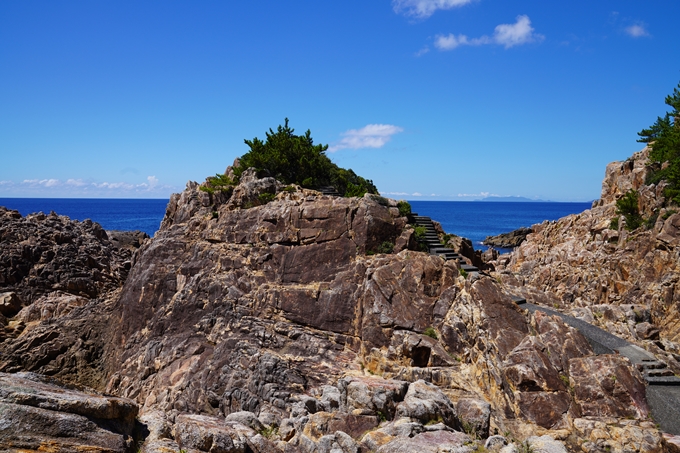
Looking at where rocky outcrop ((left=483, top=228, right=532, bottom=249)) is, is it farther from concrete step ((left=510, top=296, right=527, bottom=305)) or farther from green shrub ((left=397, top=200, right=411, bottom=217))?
concrete step ((left=510, top=296, right=527, bottom=305))

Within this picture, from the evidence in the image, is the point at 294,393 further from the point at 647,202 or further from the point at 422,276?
the point at 647,202

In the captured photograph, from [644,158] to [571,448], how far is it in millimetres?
39894

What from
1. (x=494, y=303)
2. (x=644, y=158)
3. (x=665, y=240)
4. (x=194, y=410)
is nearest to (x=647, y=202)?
(x=665, y=240)

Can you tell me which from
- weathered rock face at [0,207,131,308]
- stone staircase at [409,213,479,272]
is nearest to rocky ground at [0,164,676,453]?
stone staircase at [409,213,479,272]

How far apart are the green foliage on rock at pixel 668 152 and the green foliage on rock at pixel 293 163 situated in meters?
23.4

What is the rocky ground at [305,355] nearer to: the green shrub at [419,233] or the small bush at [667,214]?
the green shrub at [419,233]

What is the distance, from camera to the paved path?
17203 millimetres

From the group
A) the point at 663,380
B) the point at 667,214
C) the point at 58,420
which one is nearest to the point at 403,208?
the point at 663,380

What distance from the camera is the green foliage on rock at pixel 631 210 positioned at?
Result: 3884 cm

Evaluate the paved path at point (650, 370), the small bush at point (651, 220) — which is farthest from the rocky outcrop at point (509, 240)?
the paved path at point (650, 370)

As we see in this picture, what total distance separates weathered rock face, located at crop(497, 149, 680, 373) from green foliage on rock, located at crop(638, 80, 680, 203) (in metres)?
1.27

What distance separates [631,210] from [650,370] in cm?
2501

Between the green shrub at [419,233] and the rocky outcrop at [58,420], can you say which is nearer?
the rocky outcrop at [58,420]

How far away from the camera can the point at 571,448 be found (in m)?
16.4
